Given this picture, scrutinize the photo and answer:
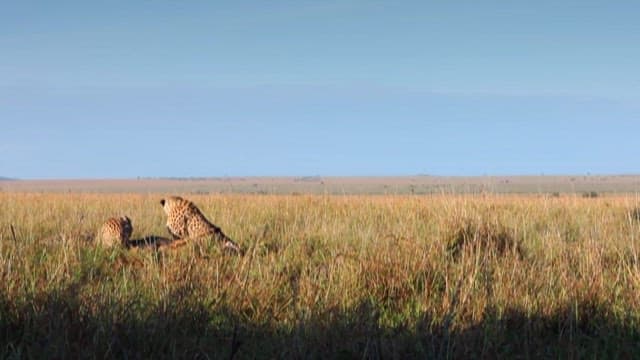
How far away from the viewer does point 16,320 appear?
13.9 feet

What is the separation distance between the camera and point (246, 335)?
433cm

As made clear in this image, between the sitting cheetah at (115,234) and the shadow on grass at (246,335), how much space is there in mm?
3147

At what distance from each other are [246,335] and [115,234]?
3.75m

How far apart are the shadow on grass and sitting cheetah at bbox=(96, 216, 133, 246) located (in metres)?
3.15

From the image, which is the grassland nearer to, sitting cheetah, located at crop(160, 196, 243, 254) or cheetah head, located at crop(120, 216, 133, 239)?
cheetah head, located at crop(120, 216, 133, 239)

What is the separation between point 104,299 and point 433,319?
1796 mm

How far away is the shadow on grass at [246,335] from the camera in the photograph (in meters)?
3.97

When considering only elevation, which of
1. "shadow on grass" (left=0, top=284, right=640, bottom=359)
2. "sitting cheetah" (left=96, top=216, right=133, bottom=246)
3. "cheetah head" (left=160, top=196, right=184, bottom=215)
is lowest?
"shadow on grass" (left=0, top=284, right=640, bottom=359)

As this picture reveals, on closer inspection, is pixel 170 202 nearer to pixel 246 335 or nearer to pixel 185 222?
pixel 185 222

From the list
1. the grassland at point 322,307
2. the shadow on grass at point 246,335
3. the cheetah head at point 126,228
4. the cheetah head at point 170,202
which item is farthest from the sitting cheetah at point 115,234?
the shadow on grass at point 246,335

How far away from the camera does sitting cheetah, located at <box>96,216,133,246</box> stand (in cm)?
761

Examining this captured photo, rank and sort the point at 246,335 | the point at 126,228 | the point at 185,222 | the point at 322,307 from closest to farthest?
the point at 246,335 → the point at 322,307 → the point at 126,228 → the point at 185,222

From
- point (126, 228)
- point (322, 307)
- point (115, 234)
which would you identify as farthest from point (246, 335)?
point (126, 228)

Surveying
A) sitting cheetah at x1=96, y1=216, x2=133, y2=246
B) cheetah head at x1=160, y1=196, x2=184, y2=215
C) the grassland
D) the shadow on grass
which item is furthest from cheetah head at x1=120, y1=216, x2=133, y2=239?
the shadow on grass
